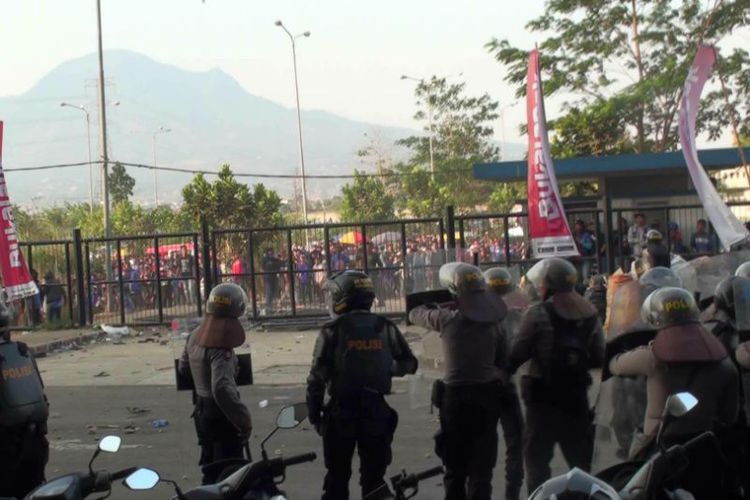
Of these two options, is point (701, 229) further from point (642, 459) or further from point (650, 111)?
point (642, 459)

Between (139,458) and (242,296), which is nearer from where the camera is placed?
(242,296)

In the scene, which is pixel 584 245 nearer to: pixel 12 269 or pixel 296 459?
pixel 12 269

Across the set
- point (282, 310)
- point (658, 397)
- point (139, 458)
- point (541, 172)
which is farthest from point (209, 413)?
point (282, 310)

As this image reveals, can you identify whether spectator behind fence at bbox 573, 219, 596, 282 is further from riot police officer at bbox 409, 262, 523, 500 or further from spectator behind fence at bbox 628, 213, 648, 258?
riot police officer at bbox 409, 262, 523, 500

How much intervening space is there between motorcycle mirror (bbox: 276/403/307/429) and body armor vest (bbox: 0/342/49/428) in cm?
174

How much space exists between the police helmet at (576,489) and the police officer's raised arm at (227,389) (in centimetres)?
313

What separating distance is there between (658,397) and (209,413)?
101 inches

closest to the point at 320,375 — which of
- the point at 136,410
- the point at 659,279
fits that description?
the point at 659,279

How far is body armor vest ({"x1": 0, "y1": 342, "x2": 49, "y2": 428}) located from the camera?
19.6ft

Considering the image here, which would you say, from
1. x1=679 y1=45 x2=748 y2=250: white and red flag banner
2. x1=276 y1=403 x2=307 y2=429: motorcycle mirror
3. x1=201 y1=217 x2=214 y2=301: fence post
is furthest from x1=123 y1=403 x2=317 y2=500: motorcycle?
x1=201 y1=217 x2=214 y2=301: fence post

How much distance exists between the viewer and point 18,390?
19.7ft

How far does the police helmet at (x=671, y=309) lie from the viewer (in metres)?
5.20

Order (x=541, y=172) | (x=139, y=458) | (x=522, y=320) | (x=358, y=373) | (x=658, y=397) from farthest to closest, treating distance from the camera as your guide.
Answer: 1. (x=541, y=172)
2. (x=139, y=458)
3. (x=522, y=320)
4. (x=358, y=373)
5. (x=658, y=397)

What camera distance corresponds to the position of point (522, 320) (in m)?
6.73
